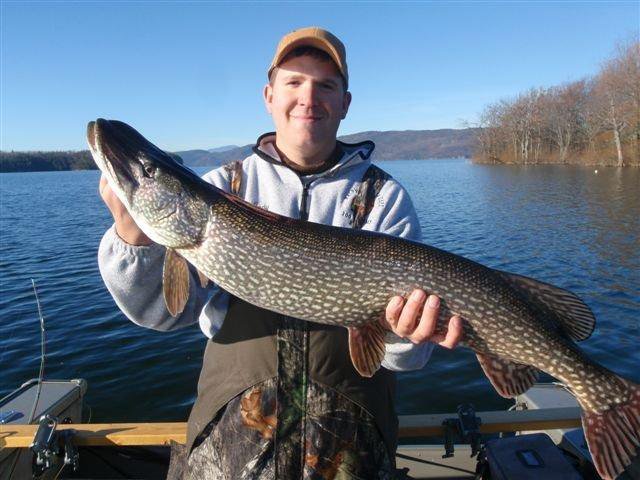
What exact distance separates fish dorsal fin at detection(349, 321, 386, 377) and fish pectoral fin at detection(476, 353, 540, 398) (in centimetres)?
A: 67

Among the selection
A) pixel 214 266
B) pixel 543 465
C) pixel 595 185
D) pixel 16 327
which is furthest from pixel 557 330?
pixel 595 185

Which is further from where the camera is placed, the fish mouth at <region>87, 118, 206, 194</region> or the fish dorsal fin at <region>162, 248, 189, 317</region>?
the fish mouth at <region>87, 118, 206, 194</region>

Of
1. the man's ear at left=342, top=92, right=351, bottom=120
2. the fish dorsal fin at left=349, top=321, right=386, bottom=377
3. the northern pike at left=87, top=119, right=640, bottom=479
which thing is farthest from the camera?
the man's ear at left=342, top=92, right=351, bottom=120

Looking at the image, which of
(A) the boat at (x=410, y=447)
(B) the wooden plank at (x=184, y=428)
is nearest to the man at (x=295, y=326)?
(B) the wooden plank at (x=184, y=428)

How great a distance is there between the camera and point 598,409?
2533 millimetres

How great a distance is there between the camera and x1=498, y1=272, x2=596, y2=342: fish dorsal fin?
105 inches

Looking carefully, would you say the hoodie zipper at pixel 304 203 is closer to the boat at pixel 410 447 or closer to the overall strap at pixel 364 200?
the overall strap at pixel 364 200

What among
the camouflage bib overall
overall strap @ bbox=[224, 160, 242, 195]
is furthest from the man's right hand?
the camouflage bib overall

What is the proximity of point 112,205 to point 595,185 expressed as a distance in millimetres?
34761

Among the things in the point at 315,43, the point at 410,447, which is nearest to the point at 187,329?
the point at 410,447

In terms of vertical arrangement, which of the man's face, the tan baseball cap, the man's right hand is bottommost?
the man's right hand

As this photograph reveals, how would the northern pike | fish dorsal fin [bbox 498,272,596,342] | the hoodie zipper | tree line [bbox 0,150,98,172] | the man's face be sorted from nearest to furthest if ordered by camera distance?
the northern pike, fish dorsal fin [bbox 498,272,596,342], the man's face, the hoodie zipper, tree line [bbox 0,150,98,172]

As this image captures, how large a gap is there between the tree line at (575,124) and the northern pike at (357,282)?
172 ft

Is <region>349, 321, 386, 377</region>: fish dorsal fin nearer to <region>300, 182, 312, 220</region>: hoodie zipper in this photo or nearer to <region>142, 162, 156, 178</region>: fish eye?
<region>300, 182, 312, 220</region>: hoodie zipper
